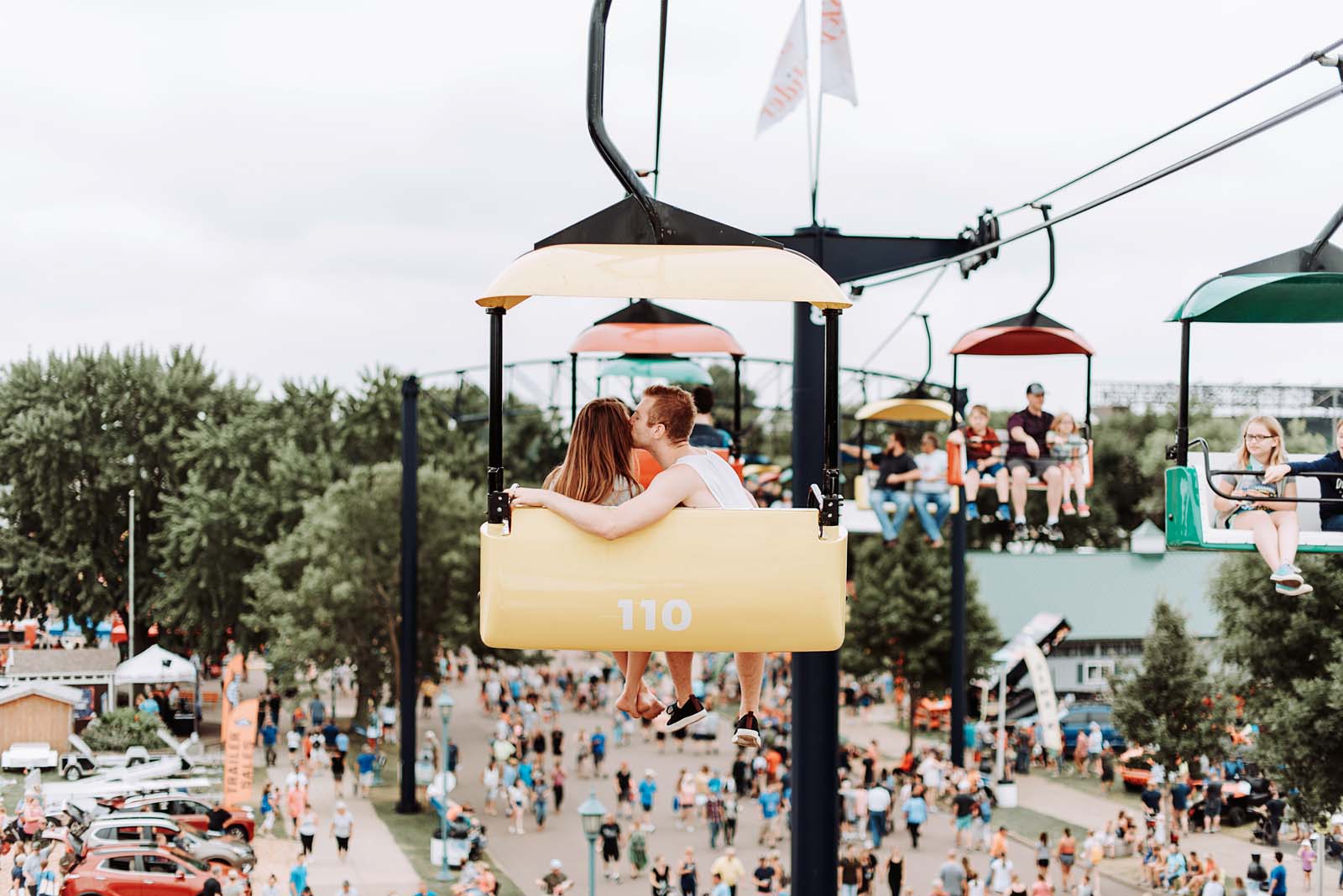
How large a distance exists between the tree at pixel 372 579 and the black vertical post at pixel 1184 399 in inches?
1059

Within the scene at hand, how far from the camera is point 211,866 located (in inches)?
801

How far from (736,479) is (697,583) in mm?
474

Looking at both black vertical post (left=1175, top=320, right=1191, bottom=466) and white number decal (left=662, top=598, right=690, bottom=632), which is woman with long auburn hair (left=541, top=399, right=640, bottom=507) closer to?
white number decal (left=662, top=598, right=690, bottom=632)

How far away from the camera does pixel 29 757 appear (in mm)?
25969

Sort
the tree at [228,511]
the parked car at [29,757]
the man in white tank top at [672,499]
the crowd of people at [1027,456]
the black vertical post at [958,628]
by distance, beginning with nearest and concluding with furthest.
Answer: the man in white tank top at [672,499] < the crowd of people at [1027,456] < the black vertical post at [958,628] < the parked car at [29,757] < the tree at [228,511]

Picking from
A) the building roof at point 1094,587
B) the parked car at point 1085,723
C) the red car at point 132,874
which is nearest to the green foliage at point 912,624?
the parked car at point 1085,723

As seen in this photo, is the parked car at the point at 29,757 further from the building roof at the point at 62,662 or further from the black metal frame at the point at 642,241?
the black metal frame at the point at 642,241

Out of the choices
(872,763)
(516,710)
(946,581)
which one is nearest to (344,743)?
(516,710)

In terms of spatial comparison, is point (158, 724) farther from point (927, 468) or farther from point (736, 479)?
point (736, 479)

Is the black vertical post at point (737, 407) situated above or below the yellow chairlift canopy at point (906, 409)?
below

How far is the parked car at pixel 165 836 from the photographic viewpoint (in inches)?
784

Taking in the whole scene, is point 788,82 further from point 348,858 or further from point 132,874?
point 348,858

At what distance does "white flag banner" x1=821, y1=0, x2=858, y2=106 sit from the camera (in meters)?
11.2

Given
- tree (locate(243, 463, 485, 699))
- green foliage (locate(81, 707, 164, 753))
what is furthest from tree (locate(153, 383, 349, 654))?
green foliage (locate(81, 707, 164, 753))
